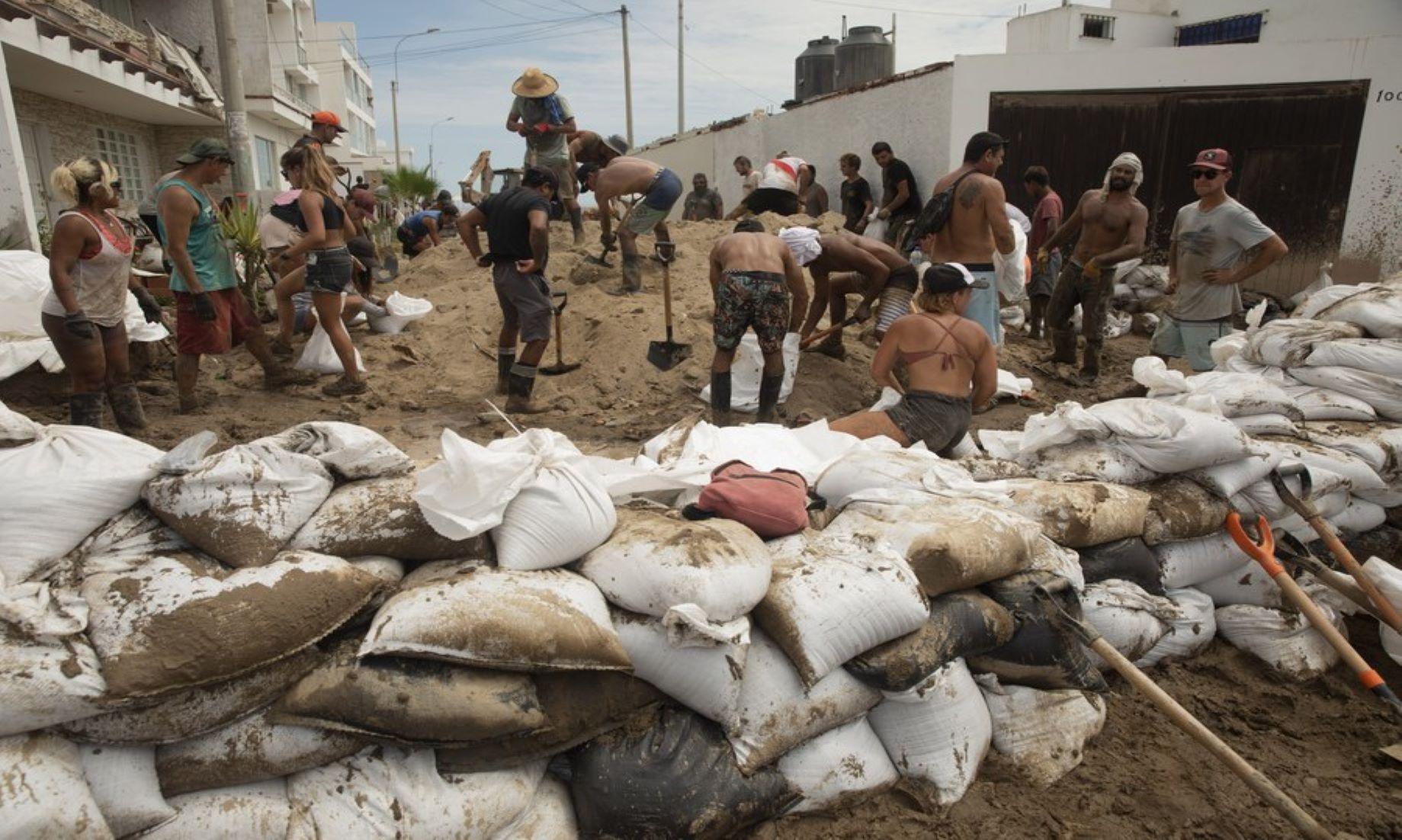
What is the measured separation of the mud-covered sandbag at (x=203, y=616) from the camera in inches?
60.2

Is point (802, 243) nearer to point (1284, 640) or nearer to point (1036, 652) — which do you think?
point (1284, 640)

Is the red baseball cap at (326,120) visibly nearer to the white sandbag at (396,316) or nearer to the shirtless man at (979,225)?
the white sandbag at (396,316)

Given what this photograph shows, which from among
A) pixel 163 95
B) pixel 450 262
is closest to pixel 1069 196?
pixel 450 262

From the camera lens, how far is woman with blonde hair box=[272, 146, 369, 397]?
489 cm

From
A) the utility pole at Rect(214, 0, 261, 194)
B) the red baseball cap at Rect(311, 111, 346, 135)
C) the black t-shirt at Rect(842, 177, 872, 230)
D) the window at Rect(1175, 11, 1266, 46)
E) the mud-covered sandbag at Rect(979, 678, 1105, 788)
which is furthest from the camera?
the window at Rect(1175, 11, 1266, 46)

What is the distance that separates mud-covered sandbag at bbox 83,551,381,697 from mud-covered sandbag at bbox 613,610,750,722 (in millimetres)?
611

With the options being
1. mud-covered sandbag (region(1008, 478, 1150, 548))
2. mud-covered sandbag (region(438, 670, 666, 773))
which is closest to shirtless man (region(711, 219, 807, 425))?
mud-covered sandbag (region(1008, 478, 1150, 548))

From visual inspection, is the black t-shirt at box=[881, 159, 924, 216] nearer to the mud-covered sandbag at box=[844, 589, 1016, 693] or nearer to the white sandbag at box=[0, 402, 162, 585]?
the mud-covered sandbag at box=[844, 589, 1016, 693]

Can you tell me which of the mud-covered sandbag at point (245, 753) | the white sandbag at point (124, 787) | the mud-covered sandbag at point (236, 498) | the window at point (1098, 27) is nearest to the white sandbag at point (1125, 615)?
the mud-covered sandbag at point (245, 753)

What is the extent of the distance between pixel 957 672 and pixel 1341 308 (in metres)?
3.01

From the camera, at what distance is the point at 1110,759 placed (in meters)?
2.25

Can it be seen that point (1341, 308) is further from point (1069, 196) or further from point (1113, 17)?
point (1113, 17)

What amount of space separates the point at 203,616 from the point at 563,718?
736 millimetres

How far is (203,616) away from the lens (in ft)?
5.19
